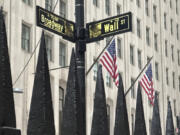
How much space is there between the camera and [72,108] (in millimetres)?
10555

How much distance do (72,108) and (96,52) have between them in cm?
3717

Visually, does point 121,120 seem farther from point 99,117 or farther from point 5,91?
point 5,91

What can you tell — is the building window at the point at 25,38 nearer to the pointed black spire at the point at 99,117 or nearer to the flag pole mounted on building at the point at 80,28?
the flag pole mounted on building at the point at 80,28

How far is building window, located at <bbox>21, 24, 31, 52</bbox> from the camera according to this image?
125 ft

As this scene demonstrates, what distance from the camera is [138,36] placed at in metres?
58.1

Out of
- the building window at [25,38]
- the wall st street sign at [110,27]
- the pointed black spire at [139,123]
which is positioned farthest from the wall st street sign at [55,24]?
the building window at [25,38]

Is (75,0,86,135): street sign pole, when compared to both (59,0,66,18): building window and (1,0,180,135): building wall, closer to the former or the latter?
(1,0,180,135): building wall

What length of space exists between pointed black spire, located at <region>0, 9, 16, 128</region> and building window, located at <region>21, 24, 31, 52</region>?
1134 inches

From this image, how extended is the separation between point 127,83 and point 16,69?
19.5 metres

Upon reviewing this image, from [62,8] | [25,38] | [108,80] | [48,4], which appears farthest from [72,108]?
[108,80]

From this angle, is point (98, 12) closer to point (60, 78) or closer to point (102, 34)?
point (60, 78)

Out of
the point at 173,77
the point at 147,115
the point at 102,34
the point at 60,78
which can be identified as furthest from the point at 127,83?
the point at 102,34

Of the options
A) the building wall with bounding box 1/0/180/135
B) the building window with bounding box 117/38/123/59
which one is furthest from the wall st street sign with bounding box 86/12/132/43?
the building window with bounding box 117/38/123/59

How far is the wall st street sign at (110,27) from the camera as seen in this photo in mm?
12273
